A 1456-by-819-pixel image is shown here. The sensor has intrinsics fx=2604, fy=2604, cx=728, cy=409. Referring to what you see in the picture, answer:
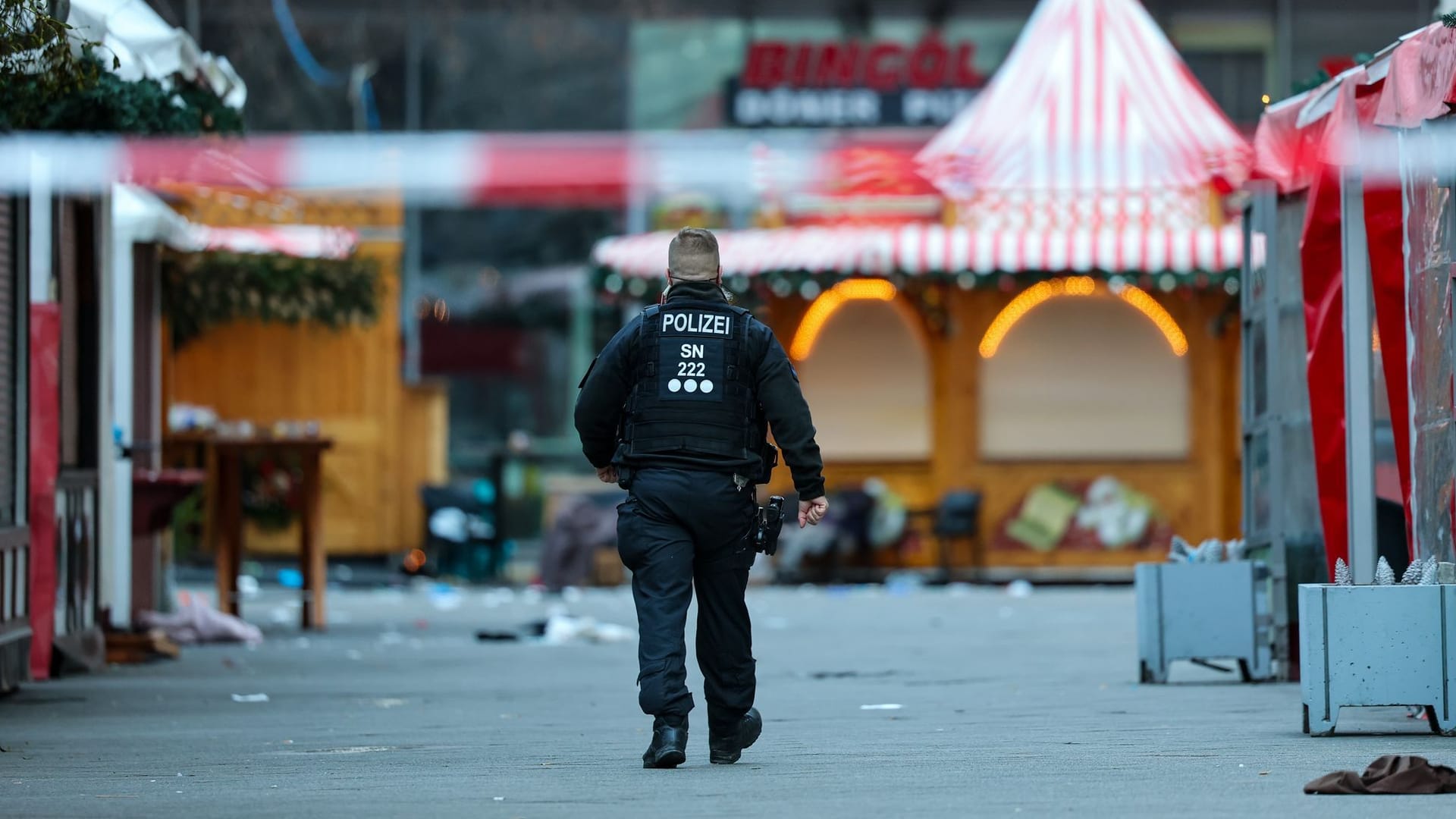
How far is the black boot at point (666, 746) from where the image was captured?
28.5 ft

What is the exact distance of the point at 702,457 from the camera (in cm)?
891

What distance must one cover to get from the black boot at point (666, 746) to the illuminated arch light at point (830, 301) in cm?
1807

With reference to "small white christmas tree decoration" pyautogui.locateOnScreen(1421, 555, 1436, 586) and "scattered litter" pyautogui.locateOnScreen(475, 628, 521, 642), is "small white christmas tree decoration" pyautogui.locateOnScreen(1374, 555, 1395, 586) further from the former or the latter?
"scattered litter" pyautogui.locateOnScreen(475, 628, 521, 642)

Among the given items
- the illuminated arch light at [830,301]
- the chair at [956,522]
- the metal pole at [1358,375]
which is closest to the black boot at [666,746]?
the metal pole at [1358,375]

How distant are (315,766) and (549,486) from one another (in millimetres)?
17994

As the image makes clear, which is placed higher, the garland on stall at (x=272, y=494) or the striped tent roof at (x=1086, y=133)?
the striped tent roof at (x=1086, y=133)

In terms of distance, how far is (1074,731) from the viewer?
32.6 feet

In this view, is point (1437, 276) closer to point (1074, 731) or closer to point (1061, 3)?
point (1074, 731)

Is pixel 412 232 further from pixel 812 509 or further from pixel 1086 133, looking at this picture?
pixel 812 509

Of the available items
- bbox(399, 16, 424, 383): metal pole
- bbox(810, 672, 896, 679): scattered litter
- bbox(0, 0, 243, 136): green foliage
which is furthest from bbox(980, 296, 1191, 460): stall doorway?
bbox(0, 0, 243, 136): green foliage

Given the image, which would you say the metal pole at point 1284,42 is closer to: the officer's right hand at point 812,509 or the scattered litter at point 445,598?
the scattered litter at point 445,598

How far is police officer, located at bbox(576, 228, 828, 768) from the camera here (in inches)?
349

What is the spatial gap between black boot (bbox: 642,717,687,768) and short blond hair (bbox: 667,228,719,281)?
1530 mm

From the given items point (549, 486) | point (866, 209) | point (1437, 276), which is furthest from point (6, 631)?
point (866, 209)
